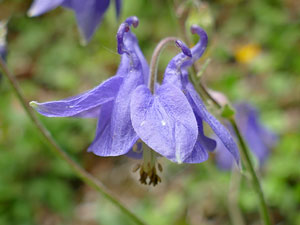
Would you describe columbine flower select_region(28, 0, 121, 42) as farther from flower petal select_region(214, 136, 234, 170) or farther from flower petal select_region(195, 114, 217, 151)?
flower petal select_region(214, 136, 234, 170)

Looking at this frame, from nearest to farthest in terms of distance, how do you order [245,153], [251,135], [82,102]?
[82,102] < [245,153] < [251,135]

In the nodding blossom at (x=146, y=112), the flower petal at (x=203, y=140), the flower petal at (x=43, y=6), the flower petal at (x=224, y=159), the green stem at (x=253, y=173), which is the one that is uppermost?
the flower petal at (x=43, y=6)

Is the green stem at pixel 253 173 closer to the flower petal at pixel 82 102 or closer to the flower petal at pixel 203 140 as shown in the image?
the flower petal at pixel 203 140

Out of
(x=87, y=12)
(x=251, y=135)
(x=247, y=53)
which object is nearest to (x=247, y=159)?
(x=87, y=12)

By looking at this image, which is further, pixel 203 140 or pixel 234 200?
pixel 234 200

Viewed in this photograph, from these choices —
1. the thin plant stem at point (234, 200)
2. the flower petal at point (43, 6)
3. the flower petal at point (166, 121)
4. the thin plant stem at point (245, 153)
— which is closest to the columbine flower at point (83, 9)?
the flower petal at point (43, 6)

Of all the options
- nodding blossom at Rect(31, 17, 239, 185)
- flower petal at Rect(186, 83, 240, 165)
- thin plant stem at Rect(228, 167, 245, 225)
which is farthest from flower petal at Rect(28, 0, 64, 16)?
thin plant stem at Rect(228, 167, 245, 225)

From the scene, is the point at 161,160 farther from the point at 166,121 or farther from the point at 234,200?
the point at 166,121
